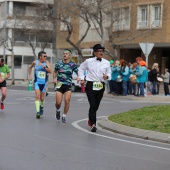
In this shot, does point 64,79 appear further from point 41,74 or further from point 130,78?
point 130,78

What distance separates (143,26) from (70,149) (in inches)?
1328

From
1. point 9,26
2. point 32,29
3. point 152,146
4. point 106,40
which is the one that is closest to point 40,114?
point 152,146

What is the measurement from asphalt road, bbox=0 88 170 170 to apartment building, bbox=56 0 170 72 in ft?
89.4

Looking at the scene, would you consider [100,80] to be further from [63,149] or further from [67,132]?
[63,149]

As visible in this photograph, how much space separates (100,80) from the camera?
13.6 m

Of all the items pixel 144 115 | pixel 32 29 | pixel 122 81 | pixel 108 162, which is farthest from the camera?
pixel 32 29

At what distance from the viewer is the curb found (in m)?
12.1

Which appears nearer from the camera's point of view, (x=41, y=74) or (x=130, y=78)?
(x=41, y=74)

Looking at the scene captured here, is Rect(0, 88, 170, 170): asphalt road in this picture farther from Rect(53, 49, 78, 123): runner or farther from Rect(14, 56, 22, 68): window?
Rect(14, 56, 22, 68): window

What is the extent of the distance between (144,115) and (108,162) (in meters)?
6.78

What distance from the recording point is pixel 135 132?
13.0 m

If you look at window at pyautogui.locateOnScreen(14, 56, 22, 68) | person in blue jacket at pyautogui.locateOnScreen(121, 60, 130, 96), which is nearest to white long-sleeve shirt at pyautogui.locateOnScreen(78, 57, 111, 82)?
person in blue jacket at pyautogui.locateOnScreen(121, 60, 130, 96)

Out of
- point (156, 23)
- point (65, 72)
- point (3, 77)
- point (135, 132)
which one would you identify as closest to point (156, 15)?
point (156, 23)

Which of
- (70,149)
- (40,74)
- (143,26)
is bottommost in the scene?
(70,149)
